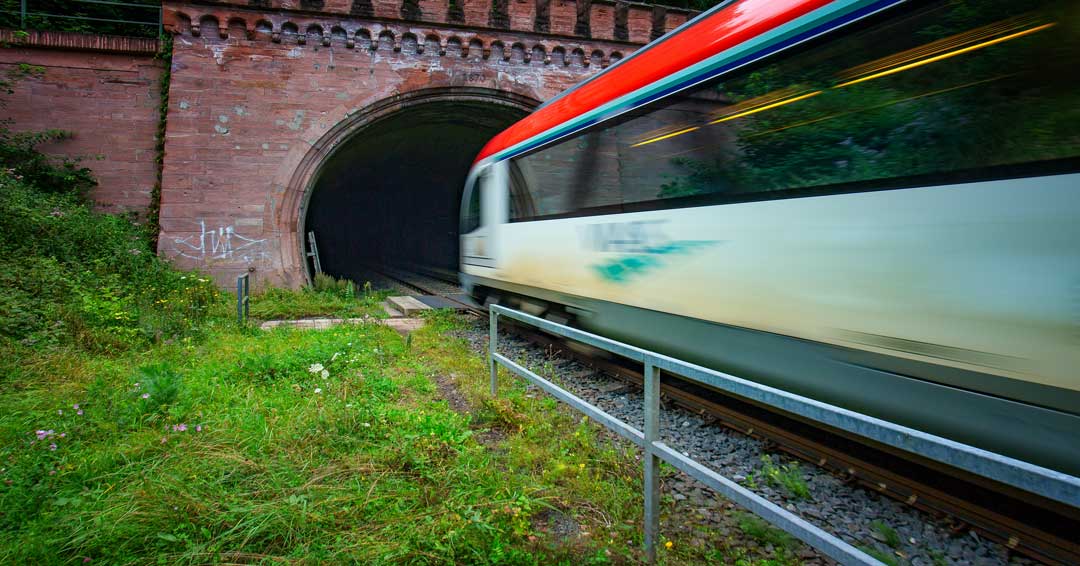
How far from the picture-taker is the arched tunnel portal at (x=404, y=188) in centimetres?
1474

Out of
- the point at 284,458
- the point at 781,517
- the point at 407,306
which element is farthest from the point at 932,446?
the point at 407,306

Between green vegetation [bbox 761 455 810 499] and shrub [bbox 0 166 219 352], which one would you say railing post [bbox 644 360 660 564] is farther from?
shrub [bbox 0 166 219 352]

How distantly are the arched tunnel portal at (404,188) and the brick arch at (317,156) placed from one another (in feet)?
0.48

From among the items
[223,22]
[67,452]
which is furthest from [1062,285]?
[223,22]

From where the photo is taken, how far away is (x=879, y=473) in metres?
3.09

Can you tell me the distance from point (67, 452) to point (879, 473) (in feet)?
15.4

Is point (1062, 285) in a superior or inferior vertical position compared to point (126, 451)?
superior

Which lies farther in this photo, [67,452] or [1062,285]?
[67,452]

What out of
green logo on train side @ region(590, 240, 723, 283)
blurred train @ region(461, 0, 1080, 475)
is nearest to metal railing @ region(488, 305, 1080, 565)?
blurred train @ region(461, 0, 1080, 475)

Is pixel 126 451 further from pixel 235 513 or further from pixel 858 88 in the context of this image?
pixel 858 88

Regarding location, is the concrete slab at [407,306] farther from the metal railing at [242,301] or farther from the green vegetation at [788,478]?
the green vegetation at [788,478]

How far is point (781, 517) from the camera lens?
1.69 meters

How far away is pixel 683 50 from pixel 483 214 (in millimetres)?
4851

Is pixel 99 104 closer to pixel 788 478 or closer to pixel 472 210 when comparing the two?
pixel 472 210
